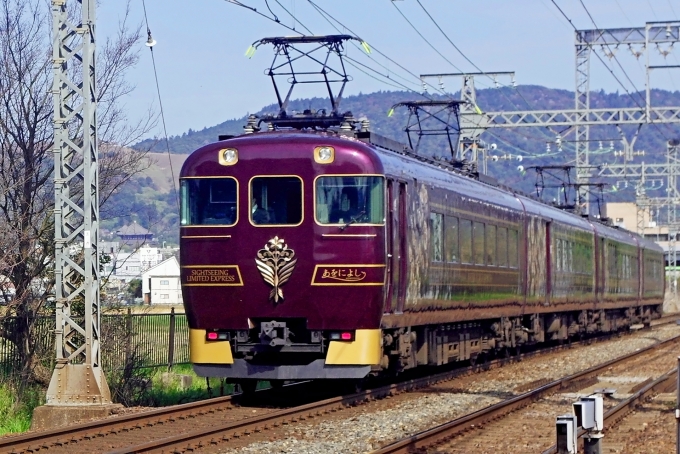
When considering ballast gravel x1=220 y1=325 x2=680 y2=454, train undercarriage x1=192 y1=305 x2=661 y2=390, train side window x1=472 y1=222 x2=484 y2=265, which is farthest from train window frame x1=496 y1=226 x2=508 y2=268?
train undercarriage x1=192 y1=305 x2=661 y2=390

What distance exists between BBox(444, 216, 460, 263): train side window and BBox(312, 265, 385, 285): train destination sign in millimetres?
3540

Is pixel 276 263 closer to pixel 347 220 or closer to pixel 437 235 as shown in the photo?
pixel 347 220

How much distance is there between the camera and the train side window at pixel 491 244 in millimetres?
19634

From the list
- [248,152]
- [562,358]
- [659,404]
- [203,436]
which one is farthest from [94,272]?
[562,358]

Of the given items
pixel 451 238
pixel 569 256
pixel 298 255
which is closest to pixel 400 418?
pixel 298 255

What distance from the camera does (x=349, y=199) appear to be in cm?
1391

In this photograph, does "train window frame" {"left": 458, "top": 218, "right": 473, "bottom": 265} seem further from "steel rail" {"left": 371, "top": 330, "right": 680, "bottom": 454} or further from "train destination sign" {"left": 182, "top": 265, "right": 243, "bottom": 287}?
"train destination sign" {"left": 182, "top": 265, "right": 243, "bottom": 287}

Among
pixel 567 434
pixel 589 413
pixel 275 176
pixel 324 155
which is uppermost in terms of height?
pixel 324 155

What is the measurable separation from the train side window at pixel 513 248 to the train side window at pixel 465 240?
2968mm

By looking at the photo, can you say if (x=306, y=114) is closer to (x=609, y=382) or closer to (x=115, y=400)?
(x=115, y=400)

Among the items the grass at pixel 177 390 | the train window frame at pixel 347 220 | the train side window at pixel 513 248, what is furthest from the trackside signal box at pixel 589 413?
the train side window at pixel 513 248

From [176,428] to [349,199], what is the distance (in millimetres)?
3342

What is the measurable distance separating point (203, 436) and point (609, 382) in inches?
346

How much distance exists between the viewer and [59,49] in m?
13.6
